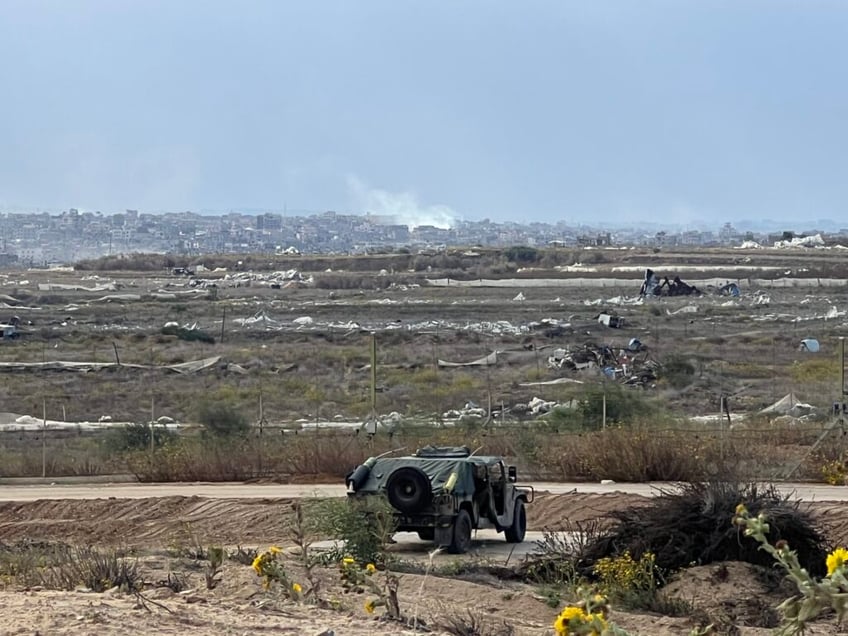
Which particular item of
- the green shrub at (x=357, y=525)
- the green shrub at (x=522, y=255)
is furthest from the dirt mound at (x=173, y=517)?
the green shrub at (x=522, y=255)

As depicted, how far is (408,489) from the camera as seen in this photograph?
1873 centimetres

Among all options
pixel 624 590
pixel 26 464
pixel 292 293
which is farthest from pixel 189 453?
pixel 292 293

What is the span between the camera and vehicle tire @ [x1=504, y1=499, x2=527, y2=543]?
2039cm

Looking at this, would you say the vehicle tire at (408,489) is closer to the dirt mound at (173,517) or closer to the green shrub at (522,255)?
the dirt mound at (173,517)

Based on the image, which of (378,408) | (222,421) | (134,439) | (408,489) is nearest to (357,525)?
(408,489)

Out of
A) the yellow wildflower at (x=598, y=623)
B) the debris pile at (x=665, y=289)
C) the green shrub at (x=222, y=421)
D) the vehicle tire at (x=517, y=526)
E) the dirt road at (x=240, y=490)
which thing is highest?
the yellow wildflower at (x=598, y=623)

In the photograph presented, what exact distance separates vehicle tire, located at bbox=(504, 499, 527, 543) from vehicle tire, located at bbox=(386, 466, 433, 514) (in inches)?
82.7

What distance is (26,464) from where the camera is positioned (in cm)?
3083

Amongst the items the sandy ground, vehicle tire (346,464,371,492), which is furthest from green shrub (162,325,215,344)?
vehicle tire (346,464,371,492)

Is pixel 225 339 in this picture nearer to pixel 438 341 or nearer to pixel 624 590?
pixel 438 341

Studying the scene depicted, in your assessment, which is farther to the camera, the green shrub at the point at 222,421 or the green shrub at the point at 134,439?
the green shrub at the point at 222,421

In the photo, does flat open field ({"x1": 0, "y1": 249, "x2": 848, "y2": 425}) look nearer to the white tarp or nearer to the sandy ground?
the white tarp

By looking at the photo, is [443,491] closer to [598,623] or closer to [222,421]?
[598,623]

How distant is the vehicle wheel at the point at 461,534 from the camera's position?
18.8m
